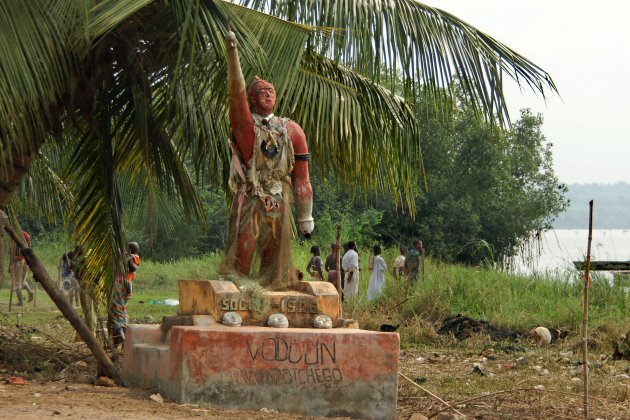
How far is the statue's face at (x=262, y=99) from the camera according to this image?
318 inches

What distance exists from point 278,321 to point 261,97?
5.50 feet

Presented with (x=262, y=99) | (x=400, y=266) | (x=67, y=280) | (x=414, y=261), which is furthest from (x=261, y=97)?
(x=400, y=266)

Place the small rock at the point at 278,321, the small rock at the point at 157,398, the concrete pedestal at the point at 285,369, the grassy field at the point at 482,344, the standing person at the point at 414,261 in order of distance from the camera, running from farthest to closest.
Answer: the standing person at the point at 414,261, the grassy field at the point at 482,344, the small rock at the point at 278,321, the small rock at the point at 157,398, the concrete pedestal at the point at 285,369

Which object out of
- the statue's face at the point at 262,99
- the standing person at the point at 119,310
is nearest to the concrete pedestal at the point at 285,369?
the statue's face at the point at 262,99

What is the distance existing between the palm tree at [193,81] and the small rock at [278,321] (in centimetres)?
220

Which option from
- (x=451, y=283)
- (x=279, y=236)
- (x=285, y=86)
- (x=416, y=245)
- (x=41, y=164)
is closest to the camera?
(x=279, y=236)

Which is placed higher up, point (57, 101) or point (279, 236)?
point (57, 101)

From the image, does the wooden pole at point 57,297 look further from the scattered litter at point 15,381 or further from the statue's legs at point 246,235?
the statue's legs at point 246,235

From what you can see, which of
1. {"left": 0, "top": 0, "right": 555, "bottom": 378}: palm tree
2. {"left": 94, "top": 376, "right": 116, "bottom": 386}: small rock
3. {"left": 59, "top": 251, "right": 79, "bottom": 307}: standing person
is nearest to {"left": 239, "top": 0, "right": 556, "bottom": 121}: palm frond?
{"left": 0, "top": 0, "right": 555, "bottom": 378}: palm tree

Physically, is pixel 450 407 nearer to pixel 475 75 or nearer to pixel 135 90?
pixel 475 75

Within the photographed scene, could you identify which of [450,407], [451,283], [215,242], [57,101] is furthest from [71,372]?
[215,242]

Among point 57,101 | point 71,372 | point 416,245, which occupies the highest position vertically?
point 57,101

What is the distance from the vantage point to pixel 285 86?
9.08 meters

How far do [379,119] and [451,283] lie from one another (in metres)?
6.39
